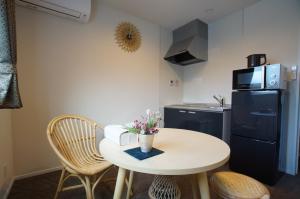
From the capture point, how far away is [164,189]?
1.30m

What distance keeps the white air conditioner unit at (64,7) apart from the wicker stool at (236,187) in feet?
7.65

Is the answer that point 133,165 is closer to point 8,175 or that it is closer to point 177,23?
point 8,175

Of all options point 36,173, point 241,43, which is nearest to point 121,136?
point 36,173

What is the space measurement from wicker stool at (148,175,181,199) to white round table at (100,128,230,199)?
346 millimetres

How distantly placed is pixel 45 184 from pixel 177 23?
10.5ft

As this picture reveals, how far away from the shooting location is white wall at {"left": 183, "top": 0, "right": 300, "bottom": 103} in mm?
2143

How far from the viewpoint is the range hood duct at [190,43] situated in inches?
111

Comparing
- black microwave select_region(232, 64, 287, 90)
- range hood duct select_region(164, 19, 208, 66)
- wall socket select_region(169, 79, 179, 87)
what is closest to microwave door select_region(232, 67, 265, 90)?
black microwave select_region(232, 64, 287, 90)

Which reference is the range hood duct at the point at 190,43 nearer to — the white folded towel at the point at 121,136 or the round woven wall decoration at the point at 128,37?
the round woven wall decoration at the point at 128,37

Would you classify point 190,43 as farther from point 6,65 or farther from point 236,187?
point 6,65

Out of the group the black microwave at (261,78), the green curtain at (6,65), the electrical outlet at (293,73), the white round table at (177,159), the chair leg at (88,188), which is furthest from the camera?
the electrical outlet at (293,73)

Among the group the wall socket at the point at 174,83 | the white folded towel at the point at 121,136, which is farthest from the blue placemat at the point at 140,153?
the wall socket at the point at 174,83

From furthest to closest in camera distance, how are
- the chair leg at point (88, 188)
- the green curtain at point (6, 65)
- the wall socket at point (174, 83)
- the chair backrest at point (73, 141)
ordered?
the wall socket at point (174, 83), the chair backrest at point (73, 141), the chair leg at point (88, 188), the green curtain at point (6, 65)

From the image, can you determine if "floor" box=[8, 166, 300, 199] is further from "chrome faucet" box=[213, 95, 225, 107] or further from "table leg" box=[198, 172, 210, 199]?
"chrome faucet" box=[213, 95, 225, 107]
